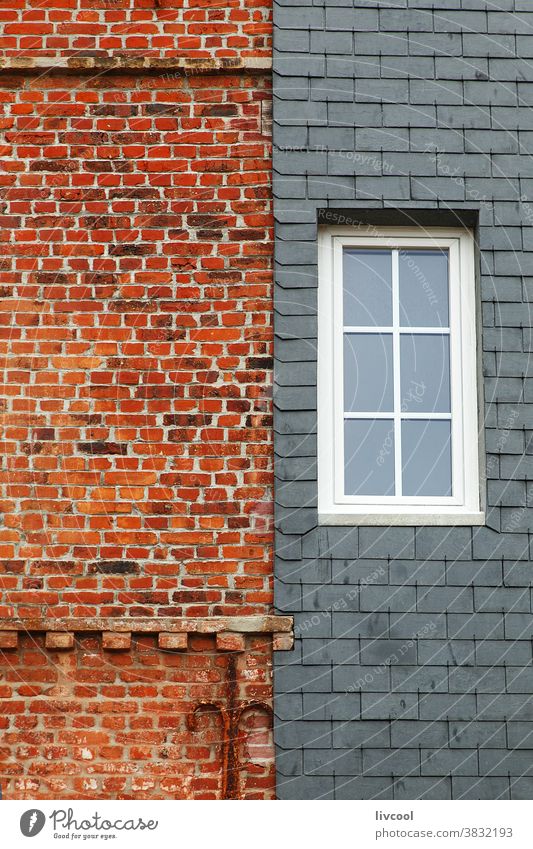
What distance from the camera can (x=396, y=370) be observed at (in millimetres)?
5875

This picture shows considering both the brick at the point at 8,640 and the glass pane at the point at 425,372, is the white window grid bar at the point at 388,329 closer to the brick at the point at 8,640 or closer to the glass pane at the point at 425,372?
the glass pane at the point at 425,372

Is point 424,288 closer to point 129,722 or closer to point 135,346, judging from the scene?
point 135,346

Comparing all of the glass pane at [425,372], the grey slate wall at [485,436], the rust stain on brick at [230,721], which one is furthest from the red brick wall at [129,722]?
the glass pane at [425,372]

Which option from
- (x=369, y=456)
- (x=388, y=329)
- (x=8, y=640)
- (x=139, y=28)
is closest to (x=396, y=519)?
(x=369, y=456)

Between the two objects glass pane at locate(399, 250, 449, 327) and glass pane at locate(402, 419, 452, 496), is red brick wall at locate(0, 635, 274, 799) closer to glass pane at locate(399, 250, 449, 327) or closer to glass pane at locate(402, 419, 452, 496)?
glass pane at locate(402, 419, 452, 496)

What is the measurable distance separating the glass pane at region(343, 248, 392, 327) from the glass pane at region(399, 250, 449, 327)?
86mm

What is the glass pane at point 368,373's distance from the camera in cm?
585

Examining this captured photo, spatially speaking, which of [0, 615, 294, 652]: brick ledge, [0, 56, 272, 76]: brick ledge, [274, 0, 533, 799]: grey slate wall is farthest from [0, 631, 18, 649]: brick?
[0, 56, 272, 76]: brick ledge

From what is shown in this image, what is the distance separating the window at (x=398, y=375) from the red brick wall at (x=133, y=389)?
40 cm

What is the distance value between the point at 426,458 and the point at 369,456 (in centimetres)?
32

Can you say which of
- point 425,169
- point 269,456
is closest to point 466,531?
point 269,456

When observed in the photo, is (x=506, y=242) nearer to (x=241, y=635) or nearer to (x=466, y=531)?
(x=466, y=531)

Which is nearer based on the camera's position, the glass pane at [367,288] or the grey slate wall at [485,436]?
the grey slate wall at [485,436]

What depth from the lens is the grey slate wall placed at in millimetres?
5438
